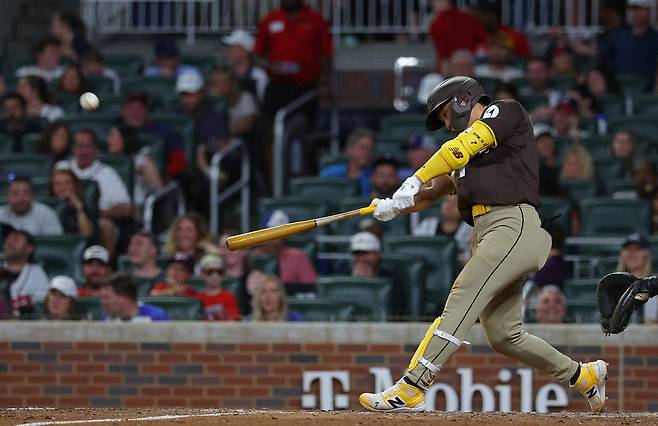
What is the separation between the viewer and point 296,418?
7.67 m

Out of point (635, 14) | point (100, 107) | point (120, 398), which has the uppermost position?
point (635, 14)

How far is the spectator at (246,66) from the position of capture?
596 inches

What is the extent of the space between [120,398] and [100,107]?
188 inches

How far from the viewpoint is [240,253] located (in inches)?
468

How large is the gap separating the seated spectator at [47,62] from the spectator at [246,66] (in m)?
1.75

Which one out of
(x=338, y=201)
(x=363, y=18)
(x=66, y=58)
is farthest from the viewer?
(x=363, y=18)

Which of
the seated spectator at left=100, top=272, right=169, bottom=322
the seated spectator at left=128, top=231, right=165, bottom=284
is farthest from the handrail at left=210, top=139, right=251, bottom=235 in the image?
the seated spectator at left=100, top=272, right=169, bottom=322

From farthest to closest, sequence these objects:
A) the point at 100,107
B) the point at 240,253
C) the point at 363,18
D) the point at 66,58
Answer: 1. the point at 363,18
2. the point at 66,58
3. the point at 100,107
4. the point at 240,253

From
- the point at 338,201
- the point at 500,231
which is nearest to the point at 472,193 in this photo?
the point at 500,231

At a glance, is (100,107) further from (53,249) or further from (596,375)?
(596,375)

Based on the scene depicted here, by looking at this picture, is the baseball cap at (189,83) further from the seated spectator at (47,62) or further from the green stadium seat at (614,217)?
the green stadium seat at (614,217)

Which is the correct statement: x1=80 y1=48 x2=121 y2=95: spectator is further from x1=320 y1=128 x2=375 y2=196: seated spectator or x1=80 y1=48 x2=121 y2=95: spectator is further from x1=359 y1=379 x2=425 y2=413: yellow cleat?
x1=359 y1=379 x2=425 y2=413: yellow cleat

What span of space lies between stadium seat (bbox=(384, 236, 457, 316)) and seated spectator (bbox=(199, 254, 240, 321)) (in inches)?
55.8

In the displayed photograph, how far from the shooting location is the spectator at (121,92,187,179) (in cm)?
1396
